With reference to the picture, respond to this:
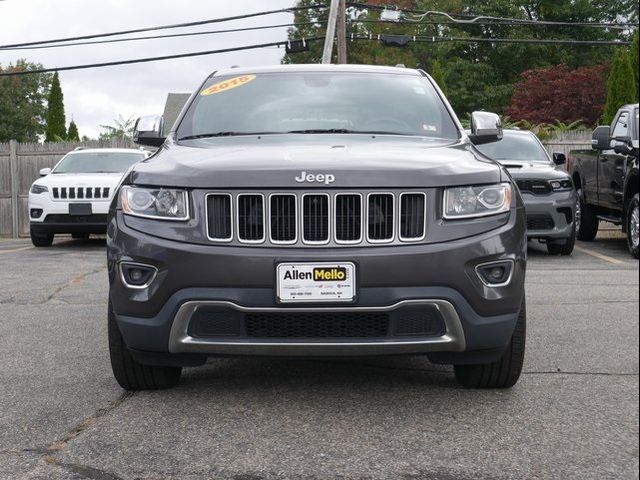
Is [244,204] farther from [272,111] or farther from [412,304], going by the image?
[272,111]

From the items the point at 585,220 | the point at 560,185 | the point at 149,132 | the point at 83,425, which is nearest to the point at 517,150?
the point at 560,185

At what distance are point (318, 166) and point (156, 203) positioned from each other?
70 centimetres

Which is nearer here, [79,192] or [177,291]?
[177,291]

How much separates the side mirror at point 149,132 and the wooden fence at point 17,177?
15.8m

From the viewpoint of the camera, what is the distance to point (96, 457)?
3.20 meters

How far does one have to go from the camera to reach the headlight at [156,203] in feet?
11.8

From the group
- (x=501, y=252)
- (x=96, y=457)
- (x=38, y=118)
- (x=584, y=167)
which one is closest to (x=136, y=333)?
(x=96, y=457)

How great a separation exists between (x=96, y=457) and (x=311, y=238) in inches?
45.2

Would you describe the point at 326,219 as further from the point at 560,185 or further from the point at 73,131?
the point at 73,131

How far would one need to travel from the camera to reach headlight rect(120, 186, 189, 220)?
142 inches

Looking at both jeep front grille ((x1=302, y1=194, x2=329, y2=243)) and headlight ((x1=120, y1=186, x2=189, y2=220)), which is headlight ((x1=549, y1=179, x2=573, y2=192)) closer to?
jeep front grille ((x1=302, y1=194, x2=329, y2=243))

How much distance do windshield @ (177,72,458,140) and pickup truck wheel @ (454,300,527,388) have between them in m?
1.19

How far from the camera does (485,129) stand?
16.0 ft

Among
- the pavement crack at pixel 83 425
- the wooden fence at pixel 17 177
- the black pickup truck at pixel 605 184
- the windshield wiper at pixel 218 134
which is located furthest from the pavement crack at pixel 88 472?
the wooden fence at pixel 17 177
